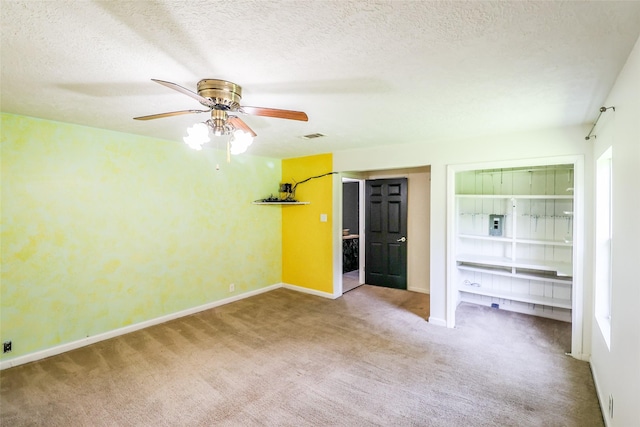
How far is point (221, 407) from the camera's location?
7.45 ft

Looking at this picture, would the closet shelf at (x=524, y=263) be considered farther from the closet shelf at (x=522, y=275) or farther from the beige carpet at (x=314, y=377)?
the beige carpet at (x=314, y=377)

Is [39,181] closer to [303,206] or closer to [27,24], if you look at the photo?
[27,24]

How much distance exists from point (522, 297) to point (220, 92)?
4.19 meters

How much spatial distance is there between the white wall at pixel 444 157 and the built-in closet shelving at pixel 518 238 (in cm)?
43

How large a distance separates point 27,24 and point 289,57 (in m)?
1.23

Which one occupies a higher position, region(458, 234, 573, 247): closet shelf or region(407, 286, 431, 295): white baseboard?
region(458, 234, 573, 247): closet shelf

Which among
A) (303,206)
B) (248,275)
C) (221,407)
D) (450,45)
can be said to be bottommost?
(221,407)

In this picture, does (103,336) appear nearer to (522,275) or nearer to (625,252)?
(625,252)

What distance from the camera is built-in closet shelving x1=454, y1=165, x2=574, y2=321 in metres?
3.83

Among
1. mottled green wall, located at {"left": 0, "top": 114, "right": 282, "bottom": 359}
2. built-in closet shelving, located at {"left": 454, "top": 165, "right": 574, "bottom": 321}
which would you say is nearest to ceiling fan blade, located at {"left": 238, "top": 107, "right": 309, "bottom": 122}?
mottled green wall, located at {"left": 0, "top": 114, "right": 282, "bottom": 359}

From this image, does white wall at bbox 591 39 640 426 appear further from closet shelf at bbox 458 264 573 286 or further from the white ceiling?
closet shelf at bbox 458 264 573 286

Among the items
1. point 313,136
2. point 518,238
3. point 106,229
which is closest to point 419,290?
point 518,238

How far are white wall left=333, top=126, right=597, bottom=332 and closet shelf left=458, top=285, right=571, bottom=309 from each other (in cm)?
74

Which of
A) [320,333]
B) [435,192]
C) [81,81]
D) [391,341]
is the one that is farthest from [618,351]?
[81,81]
